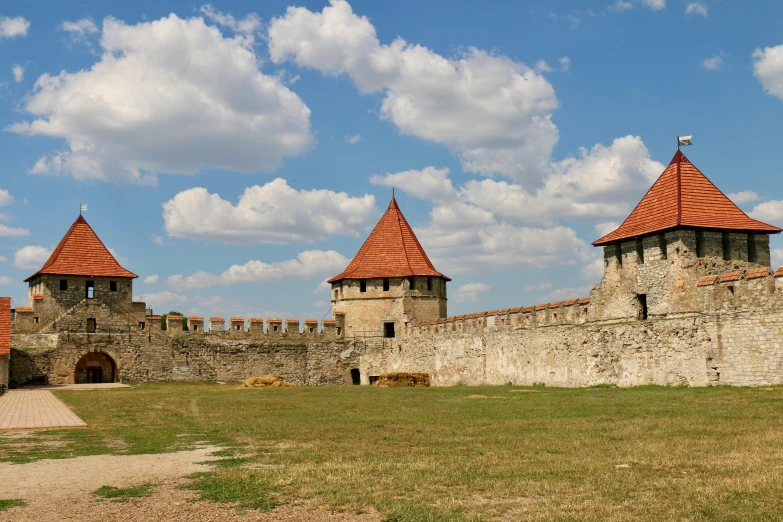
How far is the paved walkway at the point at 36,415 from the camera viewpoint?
49.7 ft

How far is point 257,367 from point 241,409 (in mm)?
23018

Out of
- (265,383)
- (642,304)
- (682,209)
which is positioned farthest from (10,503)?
(265,383)

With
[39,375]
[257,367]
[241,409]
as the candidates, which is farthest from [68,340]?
[241,409]

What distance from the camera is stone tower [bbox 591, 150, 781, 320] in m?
23.0

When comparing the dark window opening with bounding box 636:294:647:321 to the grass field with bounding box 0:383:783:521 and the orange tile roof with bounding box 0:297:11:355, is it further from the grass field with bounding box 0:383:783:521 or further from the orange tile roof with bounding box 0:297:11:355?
the orange tile roof with bounding box 0:297:11:355

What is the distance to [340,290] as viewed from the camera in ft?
141

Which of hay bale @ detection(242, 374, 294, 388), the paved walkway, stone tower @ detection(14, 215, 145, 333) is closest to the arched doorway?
stone tower @ detection(14, 215, 145, 333)

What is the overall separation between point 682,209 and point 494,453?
1699cm

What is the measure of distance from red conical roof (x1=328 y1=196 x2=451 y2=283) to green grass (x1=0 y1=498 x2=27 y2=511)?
111 feet

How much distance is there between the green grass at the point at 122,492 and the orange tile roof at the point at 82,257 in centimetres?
3524

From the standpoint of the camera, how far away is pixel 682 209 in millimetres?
24109

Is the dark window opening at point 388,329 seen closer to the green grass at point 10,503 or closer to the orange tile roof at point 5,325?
the orange tile roof at point 5,325

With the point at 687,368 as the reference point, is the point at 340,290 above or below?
above

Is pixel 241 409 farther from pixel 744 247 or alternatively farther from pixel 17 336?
pixel 17 336
